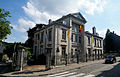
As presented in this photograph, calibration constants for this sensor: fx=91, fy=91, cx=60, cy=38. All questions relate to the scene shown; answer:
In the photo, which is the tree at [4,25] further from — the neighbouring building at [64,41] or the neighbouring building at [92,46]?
the neighbouring building at [92,46]

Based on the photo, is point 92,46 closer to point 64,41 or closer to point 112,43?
point 64,41

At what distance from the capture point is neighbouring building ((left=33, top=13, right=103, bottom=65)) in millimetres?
18344

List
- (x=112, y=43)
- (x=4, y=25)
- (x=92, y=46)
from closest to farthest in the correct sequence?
(x=4, y=25) → (x=92, y=46) → (x=112, y=43)

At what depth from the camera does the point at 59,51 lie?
18.5m

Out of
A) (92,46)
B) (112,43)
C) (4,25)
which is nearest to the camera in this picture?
(4,25)

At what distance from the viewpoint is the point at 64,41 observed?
19703 mm

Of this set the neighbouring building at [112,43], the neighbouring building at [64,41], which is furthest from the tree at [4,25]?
the neighbouring building at [112,43]

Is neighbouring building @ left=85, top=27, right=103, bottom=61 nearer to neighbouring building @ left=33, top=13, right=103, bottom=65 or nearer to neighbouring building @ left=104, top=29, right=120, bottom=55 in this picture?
neighbouring building @ left=33, top=13, right=103, bottom=65

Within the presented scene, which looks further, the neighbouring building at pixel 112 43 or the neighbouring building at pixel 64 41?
the neighbouring building at pixel 112 43

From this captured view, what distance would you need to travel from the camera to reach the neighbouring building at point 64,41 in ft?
60.2

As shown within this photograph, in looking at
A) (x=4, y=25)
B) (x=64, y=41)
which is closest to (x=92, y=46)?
(x=64, y=41)

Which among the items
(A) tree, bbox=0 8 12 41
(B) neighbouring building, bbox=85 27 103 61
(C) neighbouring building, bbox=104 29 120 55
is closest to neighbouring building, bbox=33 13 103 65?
(B) neighbouring building, bbox=85 27 103 61

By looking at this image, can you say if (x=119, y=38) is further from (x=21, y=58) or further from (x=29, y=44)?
(x=21, y=58)

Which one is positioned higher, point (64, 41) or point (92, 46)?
point (64, 41)
